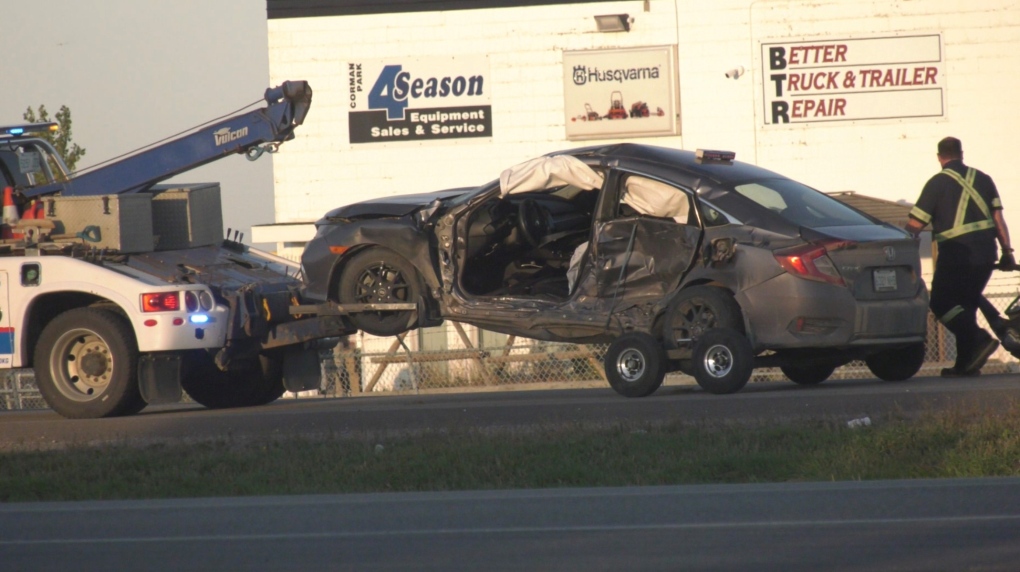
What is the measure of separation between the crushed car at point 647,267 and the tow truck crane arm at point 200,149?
5.16 ft

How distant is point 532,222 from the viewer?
1170 cm

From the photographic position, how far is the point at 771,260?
10.1 meters

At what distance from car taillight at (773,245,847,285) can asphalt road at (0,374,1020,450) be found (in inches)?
36.6

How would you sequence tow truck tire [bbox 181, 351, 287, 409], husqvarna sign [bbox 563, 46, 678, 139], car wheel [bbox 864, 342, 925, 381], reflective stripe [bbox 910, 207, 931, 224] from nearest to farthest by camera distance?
1. car wheel [bbox 864, 342, 925, 381]
2. reflective stripe [bbox 910, 207, 931, 224]
3. tow truck tire [bbox 181, 351, 287, 409]
4. husqvarna sign [bbox 563, 46, 678, 139]

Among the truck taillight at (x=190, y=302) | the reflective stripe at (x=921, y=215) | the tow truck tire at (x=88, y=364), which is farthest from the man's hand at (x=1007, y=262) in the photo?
the tow truck tire at (x=88, y=364)

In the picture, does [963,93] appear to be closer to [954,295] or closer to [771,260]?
[954,295]

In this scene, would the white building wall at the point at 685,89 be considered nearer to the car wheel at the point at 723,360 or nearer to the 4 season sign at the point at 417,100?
the 4 season sign at the point at 417,100

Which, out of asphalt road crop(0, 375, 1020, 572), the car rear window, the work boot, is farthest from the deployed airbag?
asphalt road crop(0, 375, 1020, 572)

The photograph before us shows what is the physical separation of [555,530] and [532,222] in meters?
5.85

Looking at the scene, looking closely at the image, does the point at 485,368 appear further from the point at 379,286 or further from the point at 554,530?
the point at 554,530

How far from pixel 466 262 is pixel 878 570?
22.1 feet

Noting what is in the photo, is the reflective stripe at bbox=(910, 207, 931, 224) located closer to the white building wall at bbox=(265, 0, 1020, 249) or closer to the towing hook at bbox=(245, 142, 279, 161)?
the towing hook at bbox=(245, 142, 279, 161)

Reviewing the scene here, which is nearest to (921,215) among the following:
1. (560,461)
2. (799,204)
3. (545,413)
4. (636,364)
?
(799,204)

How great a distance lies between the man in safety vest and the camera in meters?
11.6
